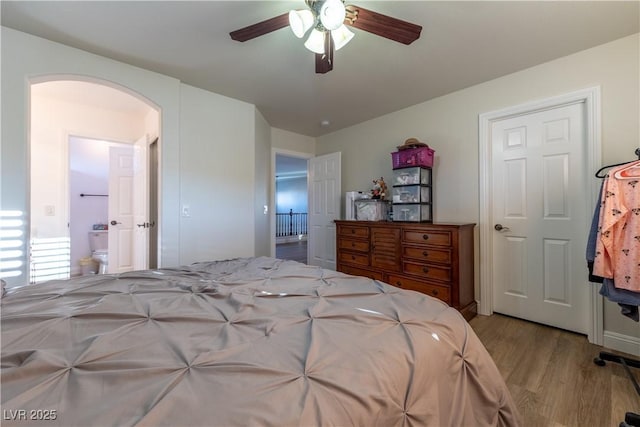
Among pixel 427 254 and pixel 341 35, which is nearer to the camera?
pixel 341 35

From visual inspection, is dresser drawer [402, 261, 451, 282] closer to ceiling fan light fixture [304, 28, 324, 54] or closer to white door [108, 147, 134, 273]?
ceiling fan light fixture [304, 28, 324, 54]

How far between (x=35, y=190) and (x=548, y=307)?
5.73 metres

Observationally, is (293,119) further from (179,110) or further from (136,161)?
(136,161)

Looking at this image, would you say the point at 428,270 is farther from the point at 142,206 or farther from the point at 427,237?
the point at 142,206

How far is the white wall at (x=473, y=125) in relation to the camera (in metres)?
2.03

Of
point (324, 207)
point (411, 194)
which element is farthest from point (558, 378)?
point (324, 207)

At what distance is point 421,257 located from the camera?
269 centimetres

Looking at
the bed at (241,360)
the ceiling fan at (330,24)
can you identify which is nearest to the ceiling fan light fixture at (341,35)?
the ceiling fan at (330,24)

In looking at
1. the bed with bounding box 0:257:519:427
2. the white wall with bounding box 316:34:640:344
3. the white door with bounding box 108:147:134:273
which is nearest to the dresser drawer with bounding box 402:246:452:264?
the white wall with bounding box 316:34:640:344

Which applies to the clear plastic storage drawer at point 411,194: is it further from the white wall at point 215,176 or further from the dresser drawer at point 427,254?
the white wall at point 215,176

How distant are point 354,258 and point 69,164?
12.5 feet

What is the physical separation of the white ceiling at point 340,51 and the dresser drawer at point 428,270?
190cm

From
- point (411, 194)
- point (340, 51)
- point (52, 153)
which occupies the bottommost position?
point (411, 194)

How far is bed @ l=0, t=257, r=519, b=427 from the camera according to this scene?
0.54m
